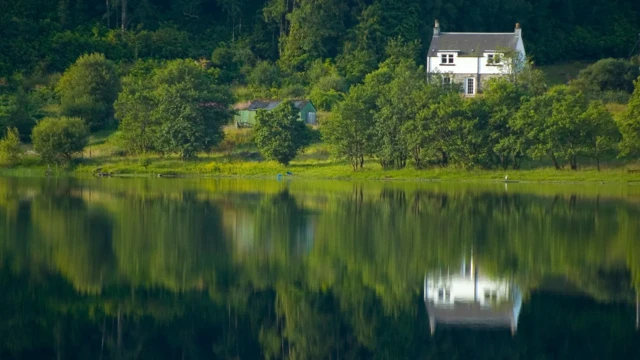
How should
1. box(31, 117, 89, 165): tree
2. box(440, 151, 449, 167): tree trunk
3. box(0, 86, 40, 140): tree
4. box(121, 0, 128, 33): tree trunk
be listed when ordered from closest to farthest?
box(440, 151, 449, 167): tree trunk
box(31, 117, 89, 165): tree
box(0, 86, 40, 140): tree
box(121, 0, 128, 33): tree trunk

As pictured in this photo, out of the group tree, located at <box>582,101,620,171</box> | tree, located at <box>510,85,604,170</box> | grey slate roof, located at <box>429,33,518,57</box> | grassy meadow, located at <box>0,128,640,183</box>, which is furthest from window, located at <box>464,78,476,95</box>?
tree, located at <box>582,101,620,171</box>

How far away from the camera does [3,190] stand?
4759cm

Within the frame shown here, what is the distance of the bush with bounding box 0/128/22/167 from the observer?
62.3m

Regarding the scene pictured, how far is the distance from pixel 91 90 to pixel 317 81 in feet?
54.7

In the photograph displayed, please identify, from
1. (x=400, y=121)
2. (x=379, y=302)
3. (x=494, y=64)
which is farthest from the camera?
(x=494, y=64)

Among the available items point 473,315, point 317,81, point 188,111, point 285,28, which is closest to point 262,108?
point 188,111

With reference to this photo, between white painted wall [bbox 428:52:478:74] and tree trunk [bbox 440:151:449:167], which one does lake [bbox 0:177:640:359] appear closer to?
tree trunk [bbox 440:151:449:167]

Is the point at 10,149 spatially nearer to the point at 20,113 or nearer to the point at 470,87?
the point at 20,113

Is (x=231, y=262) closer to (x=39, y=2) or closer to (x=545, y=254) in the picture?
(x=545, y=254)

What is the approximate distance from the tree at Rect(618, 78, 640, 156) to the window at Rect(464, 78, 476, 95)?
19.2 m

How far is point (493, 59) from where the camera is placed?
70.9 metres

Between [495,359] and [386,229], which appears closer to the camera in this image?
[495,359]

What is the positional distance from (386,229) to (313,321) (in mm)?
13372

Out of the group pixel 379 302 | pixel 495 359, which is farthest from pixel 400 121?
pixel 495 359
